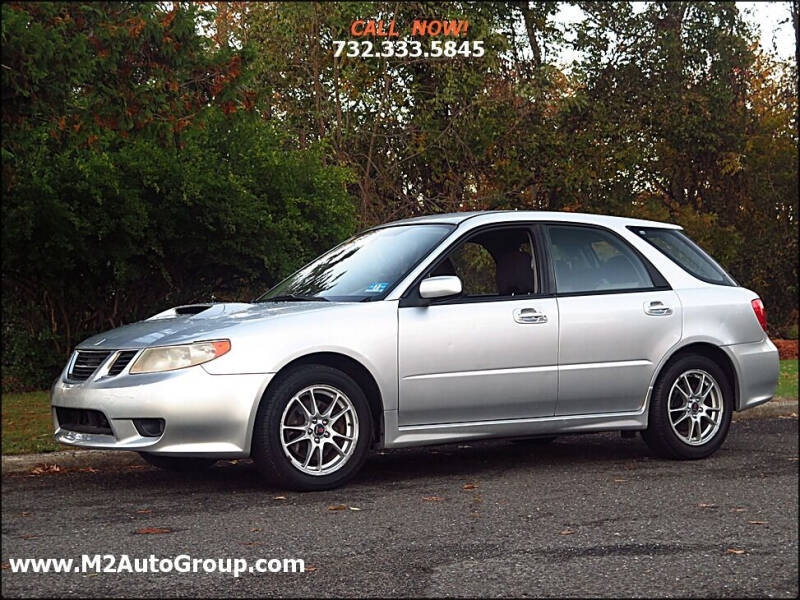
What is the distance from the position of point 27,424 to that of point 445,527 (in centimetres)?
563

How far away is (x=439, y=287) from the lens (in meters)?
7.59

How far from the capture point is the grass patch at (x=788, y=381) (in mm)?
13331

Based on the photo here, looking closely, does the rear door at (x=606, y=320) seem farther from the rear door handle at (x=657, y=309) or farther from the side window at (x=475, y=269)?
the side window at (x=475, y=269)

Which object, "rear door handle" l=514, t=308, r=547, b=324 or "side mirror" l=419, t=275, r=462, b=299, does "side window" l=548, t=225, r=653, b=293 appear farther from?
"side mirror" l=419, t=275, r=462, b=299

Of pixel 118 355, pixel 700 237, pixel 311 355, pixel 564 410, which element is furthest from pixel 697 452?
pixel 700 237

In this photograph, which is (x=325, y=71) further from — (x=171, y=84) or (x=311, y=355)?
(x=311, y=355)

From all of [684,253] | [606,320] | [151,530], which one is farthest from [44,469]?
[684,253]

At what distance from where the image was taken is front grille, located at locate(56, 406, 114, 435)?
7156mm

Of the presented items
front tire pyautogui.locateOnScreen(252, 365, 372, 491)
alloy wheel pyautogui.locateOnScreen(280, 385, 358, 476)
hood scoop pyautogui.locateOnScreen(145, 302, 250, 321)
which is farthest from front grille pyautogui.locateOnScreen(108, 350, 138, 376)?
alloy wheel pyautogui.locateOnScreen(280, 385, 358, 476)

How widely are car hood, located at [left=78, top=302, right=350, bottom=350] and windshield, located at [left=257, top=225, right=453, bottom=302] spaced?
1.01 feet

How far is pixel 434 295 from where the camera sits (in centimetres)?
758

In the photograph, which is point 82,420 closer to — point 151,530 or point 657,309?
point 151,530

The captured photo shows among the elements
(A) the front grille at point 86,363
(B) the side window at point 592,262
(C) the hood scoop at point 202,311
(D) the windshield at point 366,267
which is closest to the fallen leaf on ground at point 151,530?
(A) the front grille at point 86,363

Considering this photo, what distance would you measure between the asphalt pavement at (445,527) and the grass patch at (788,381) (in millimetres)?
4615
